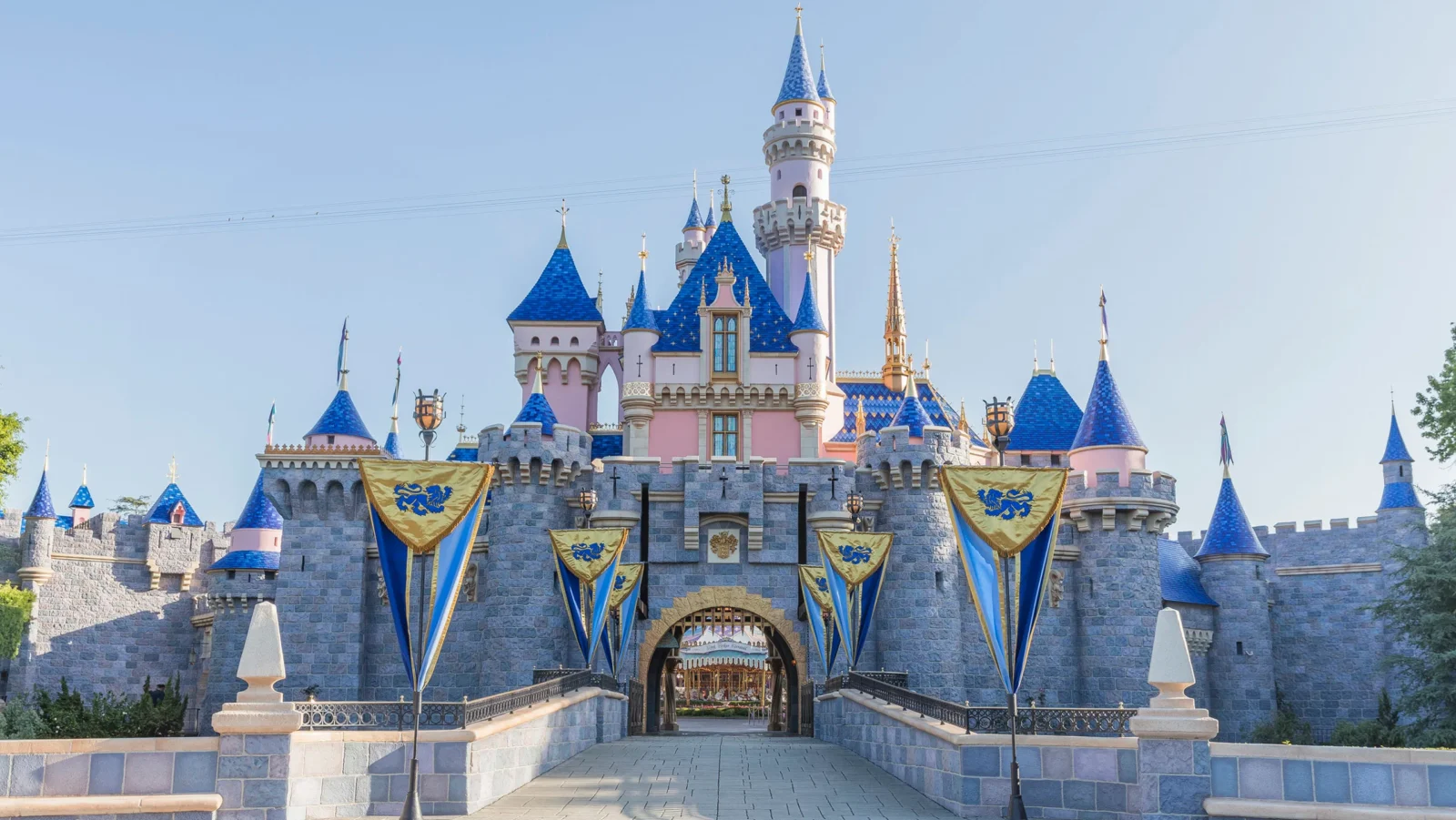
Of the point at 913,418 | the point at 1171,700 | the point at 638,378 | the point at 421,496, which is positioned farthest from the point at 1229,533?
the point at 421,496

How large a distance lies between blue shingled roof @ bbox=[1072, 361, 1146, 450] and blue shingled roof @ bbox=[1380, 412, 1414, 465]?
1183 centimetres

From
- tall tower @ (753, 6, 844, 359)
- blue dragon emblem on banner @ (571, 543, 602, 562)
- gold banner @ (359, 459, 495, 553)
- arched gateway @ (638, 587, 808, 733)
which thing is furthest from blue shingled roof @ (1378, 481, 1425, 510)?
gold banner @ (359, 459, 495, 553)

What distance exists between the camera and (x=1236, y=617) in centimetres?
3725

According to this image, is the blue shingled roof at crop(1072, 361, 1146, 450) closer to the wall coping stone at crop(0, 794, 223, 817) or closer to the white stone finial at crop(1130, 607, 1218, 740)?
the white stone finial at crop(1130, 607, 1218, 740)

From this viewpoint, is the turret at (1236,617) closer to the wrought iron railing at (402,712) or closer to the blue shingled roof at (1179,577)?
the blue shingled roof at (1179,577)

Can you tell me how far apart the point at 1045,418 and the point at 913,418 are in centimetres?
1097

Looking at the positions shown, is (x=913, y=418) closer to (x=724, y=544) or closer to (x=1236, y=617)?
(x=724, y=544)

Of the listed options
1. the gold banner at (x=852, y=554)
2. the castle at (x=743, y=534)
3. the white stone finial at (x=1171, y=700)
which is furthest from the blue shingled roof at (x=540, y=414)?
the white stone finial at (x=1171, y=700)

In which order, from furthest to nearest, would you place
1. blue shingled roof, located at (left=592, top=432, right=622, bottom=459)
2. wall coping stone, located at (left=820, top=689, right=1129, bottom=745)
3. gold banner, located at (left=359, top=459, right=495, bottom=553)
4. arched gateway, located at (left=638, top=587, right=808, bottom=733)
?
1. blue shingled roof, located at (left=592, top=432, right=622, bottom=459)
2. arched gateway, located at (left=638, top=587, right=808, bottom=733)
3. gold banner, located at (left=359, top=459, right=495, bottom=553)
4. wall coping stone, located at (left=820, top=689, right=1129, bottom=745)

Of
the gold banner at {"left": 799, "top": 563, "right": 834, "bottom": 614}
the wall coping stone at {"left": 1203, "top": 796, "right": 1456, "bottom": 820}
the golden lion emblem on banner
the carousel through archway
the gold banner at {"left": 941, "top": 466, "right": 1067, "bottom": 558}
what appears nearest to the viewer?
the wall coping stone at {"left": 1203, "top": 796, "right": 1456, "bottom": 820}

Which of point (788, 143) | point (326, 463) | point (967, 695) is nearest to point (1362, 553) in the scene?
point (967, 695)

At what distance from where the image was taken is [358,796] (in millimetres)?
14047

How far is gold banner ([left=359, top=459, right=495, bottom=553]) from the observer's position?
15.3 metres

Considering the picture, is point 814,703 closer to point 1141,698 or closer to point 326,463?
point 1141,698
